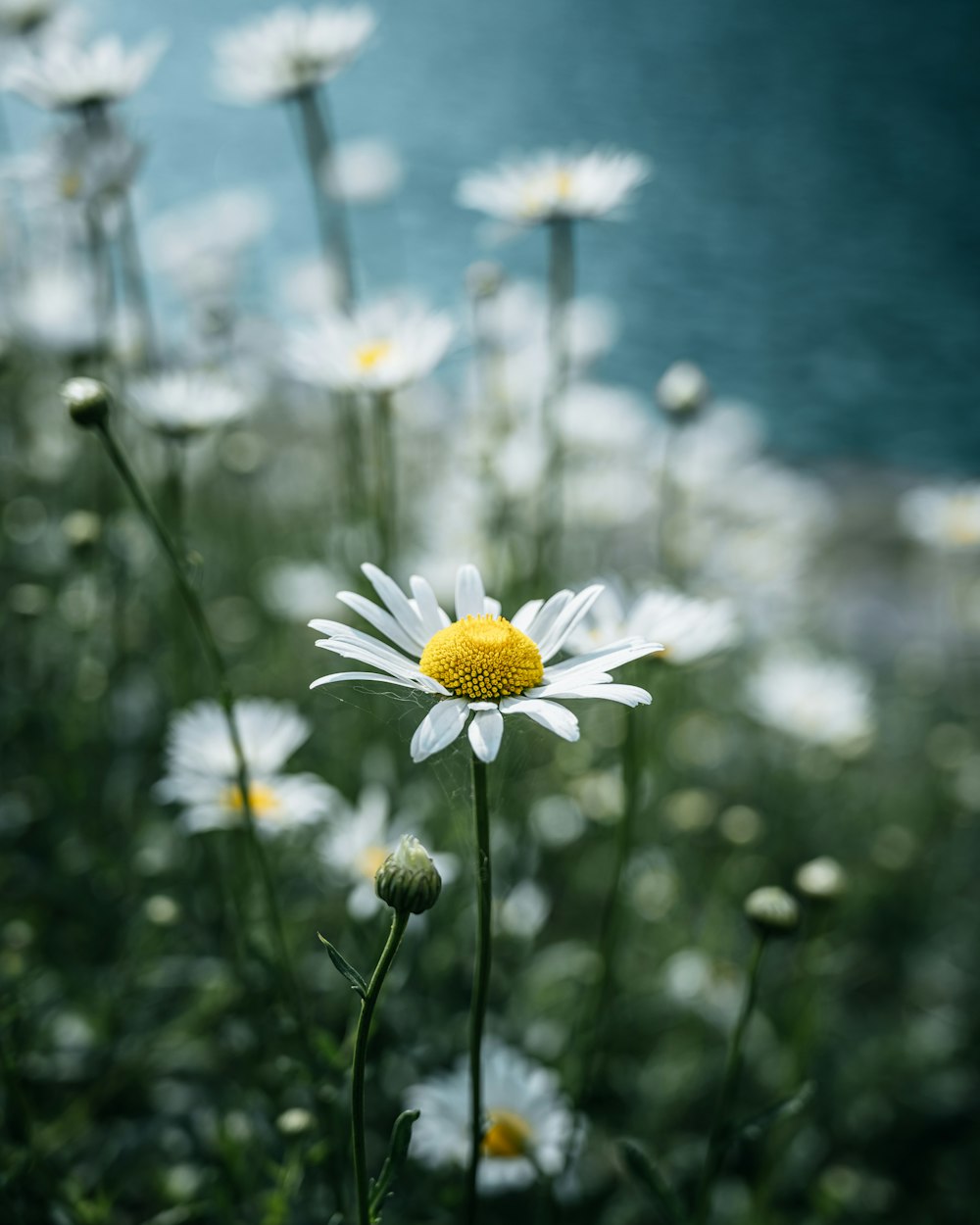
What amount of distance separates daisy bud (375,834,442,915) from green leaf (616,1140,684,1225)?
42 centimetres

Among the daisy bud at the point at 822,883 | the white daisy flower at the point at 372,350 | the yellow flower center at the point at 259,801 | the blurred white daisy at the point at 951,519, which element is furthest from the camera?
the blurred white daisy at the point at 951,519

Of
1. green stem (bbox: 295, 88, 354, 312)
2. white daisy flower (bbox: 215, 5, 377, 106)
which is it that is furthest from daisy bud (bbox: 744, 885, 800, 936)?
white daisy flower (bbox: 215, 5, 377, 106)

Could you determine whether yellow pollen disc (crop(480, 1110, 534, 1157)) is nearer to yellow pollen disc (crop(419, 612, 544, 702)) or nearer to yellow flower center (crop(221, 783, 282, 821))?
yellow flower center (crop(221, 783, 282, 821))

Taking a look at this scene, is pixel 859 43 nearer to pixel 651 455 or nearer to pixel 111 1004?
pixel 651 455

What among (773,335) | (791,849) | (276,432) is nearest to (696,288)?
(773,335)

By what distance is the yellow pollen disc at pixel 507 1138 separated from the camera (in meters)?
1.26

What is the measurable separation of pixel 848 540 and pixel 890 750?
2.40 metres

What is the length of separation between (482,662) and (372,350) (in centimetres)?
100

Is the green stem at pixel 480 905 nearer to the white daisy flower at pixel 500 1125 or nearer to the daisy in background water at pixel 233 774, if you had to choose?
the white daisy flower at pixel 500 1125

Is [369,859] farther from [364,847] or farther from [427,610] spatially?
[427,610]

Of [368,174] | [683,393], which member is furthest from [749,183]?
[683,393]

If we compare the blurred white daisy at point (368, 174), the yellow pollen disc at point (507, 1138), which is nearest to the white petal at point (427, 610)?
the yellow pollen disc at point (507, 1138)

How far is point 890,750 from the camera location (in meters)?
3.51

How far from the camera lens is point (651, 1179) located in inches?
40.1
